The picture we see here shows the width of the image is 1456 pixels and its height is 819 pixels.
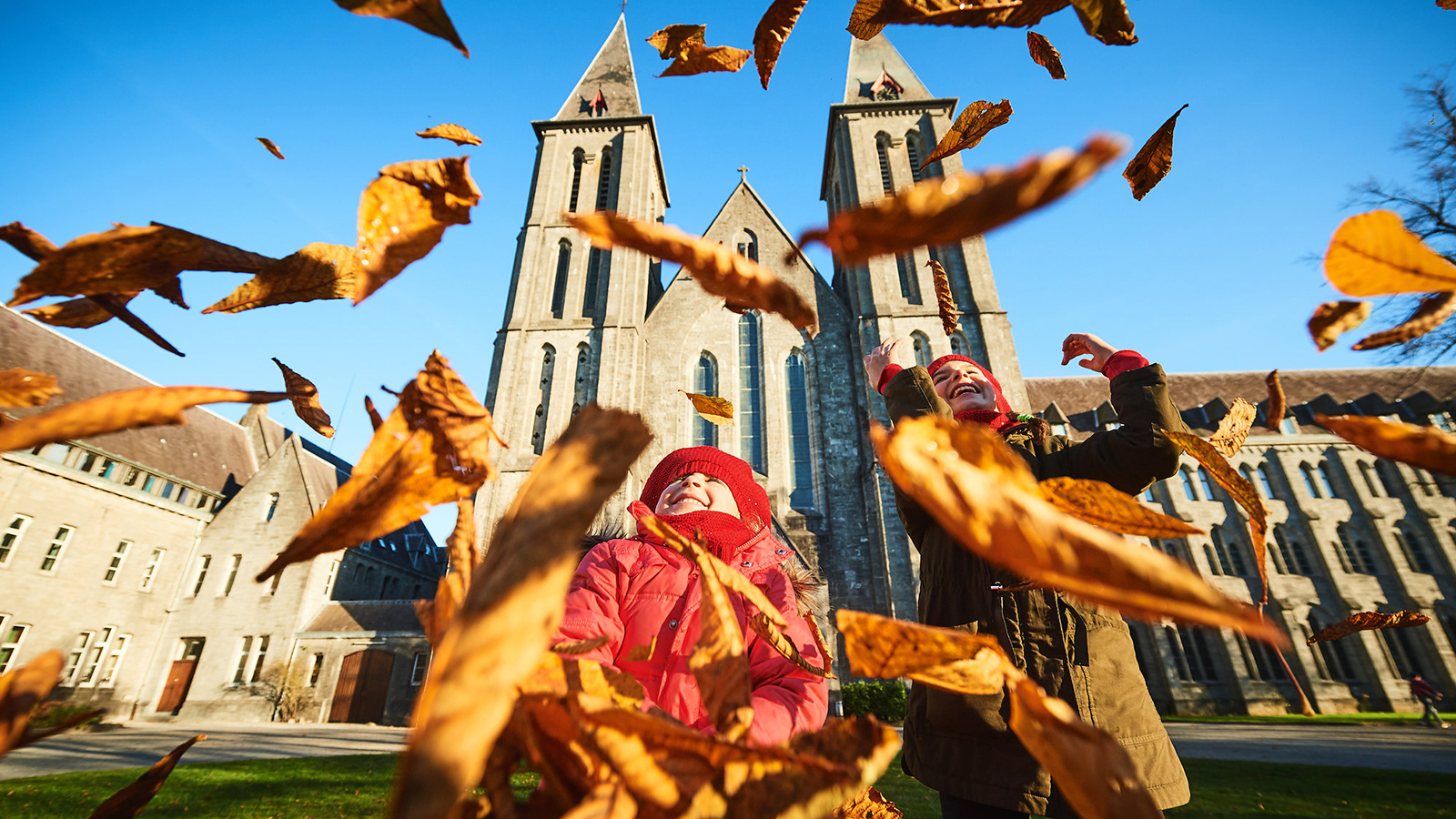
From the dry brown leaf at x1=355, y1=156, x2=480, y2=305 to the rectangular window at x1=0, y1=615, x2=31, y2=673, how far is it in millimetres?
25379

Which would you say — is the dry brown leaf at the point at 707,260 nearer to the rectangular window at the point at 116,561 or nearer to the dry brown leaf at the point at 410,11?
the dry brown leaf at the point at 410,11

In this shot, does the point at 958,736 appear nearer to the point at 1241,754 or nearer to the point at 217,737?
the point at 1241,754

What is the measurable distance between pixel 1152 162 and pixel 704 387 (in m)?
15.6

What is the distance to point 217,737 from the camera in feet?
38.9

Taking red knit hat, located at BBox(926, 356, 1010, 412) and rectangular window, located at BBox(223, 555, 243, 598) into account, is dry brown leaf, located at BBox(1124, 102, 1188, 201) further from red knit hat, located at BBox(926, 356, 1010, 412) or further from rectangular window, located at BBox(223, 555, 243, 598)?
rectangular window, located at BBox(223, 555, 243, 598)

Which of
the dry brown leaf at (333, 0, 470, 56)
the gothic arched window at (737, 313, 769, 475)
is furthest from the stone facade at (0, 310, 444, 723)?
the dry brown leaf at (333, 0, 470, 56)

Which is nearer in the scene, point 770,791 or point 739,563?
point 770,791

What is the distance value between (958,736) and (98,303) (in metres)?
2.13

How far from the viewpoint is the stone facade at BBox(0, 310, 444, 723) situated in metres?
17.0

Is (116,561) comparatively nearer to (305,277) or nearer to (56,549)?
(56,549)

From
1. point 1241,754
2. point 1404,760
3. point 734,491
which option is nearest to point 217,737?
point 734,491

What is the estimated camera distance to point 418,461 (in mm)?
766

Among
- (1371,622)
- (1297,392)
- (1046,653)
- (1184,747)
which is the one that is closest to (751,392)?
(1184,747)

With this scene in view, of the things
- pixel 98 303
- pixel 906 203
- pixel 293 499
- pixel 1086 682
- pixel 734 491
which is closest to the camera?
pixel 906 203
